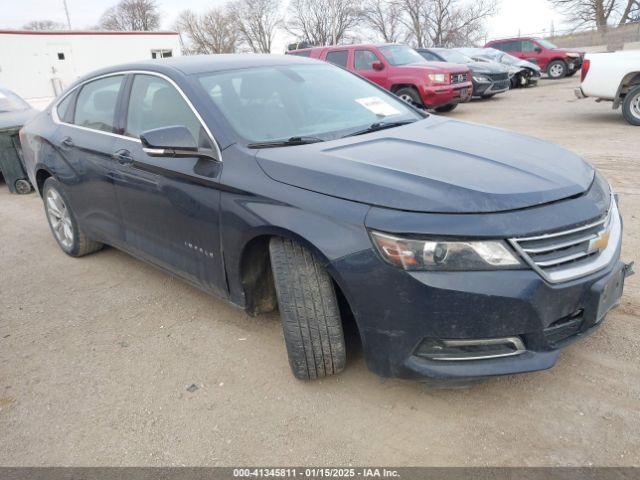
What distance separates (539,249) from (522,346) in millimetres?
416

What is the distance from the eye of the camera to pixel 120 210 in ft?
12.2

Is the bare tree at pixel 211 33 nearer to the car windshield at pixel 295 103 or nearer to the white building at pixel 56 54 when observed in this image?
the white building at pixel 56 54

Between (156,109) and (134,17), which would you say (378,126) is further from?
(134,17)

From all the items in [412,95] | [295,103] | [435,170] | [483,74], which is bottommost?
[412,95]

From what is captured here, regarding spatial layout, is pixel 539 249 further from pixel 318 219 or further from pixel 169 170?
pixel 169 170

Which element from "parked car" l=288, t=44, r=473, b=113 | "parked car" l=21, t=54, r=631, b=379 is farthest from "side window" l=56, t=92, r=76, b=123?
"parked car" l=288, t=44, r=473, b=113

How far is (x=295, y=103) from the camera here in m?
3.26

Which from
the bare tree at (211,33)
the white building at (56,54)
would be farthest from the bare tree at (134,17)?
the white building at (56,54)

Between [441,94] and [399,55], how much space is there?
1.61 m

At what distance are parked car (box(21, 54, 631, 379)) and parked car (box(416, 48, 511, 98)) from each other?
1202 cm

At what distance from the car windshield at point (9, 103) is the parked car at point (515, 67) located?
13697 millimetres

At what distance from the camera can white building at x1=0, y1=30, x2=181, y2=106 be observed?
23.6 metres

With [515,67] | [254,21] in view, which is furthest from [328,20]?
[515,67]

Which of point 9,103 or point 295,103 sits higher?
point 295,103
